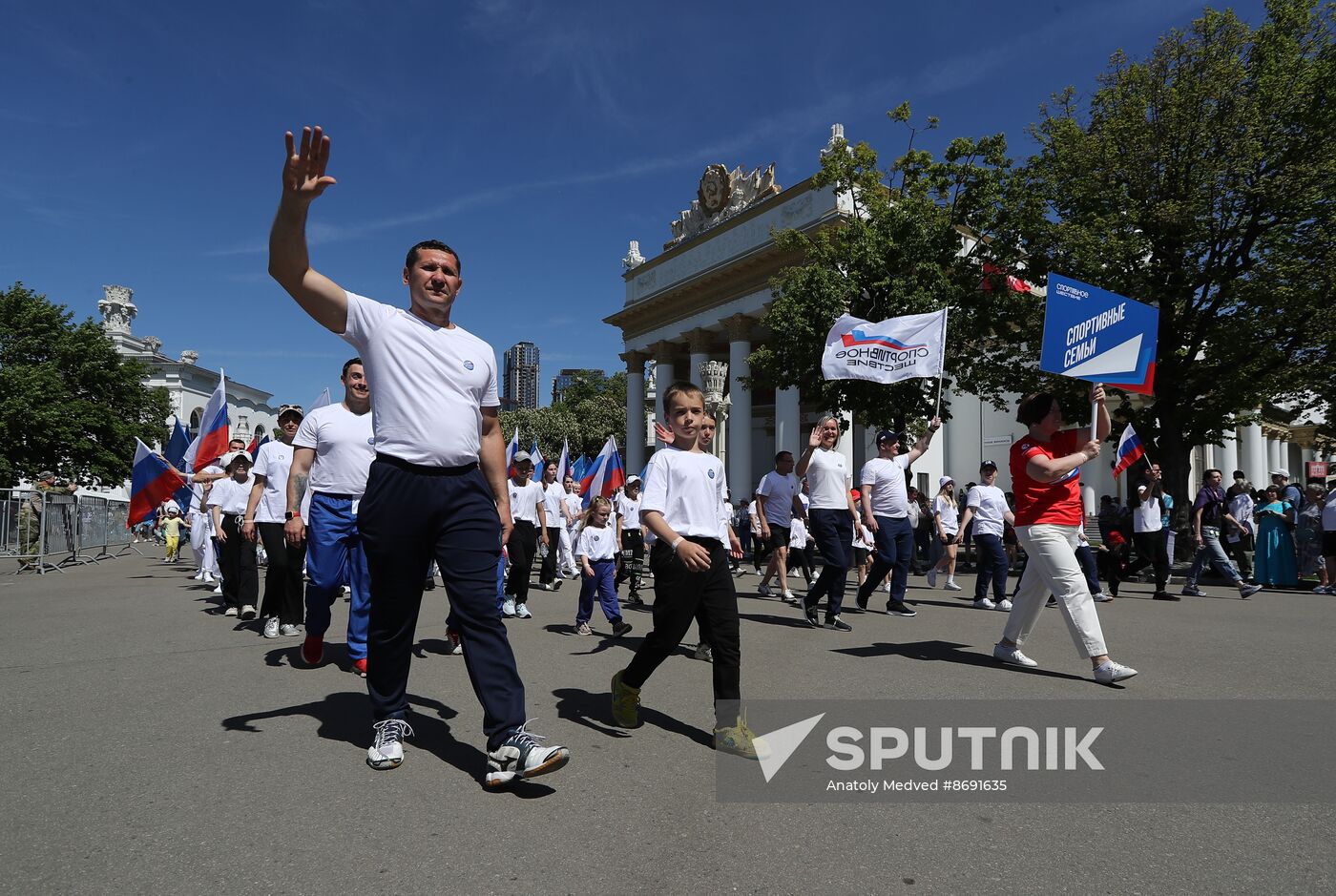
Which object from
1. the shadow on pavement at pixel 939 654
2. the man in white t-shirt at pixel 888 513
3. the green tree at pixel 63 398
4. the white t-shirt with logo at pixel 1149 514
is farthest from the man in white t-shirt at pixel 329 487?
the green tree at pixel 63 398

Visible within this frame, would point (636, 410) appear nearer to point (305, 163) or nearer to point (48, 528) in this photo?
point (48, 528)

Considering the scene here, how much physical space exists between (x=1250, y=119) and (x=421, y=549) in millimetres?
21134

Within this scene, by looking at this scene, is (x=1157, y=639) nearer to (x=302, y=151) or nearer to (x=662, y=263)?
(x=302, y=151)

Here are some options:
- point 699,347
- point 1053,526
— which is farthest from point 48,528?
point 699,347

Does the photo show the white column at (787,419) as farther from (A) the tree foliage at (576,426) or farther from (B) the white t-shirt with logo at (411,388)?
(B) the white t-shirt with logo at (411,388)

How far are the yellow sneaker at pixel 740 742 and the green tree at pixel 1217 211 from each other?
59.0 feet

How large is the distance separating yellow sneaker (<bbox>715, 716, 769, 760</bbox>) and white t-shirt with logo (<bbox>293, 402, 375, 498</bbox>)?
122 inches

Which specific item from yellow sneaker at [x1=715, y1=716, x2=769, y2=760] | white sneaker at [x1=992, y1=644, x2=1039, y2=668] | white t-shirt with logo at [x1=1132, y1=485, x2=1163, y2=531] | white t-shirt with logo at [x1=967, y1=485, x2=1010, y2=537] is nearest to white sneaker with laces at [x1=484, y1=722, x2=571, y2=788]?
yellow sneaker at [x1=715, y1=716, x2=769, y2=760]

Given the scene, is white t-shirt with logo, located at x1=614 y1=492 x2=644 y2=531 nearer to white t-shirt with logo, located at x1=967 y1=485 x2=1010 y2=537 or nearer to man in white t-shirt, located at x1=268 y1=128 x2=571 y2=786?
white t-shirt with logo, located at x1=967 y1=485 x2=1010 y2=537

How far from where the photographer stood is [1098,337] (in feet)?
20.8

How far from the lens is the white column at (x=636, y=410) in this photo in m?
46.5

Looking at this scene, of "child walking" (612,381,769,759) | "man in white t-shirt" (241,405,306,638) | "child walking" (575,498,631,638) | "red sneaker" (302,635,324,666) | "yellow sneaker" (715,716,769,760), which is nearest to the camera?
"yellow sneaker" (715,716,769,760)

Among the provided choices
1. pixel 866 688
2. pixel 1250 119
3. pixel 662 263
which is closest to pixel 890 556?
pixel 866 688

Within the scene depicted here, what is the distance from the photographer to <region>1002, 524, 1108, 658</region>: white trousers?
5.46 m
